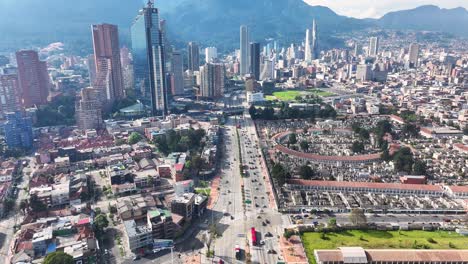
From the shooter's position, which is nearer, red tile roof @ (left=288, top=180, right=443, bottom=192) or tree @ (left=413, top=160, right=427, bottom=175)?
red tile roof @ (left=288, top=180, right=443, bottom=192)

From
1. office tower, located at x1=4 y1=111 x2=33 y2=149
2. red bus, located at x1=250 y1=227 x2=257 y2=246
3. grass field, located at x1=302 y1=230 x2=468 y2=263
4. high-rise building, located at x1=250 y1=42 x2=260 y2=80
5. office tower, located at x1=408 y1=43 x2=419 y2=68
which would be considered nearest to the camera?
grass field, located at x1=302 y1=230 x2=468 y2=263

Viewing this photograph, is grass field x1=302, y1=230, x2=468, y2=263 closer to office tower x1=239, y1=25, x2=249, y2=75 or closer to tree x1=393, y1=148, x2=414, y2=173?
tree x1=393, y1=148, x2=414, y2=173

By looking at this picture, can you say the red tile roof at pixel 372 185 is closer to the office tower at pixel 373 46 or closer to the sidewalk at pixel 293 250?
the sidewalk at pixel 293 250

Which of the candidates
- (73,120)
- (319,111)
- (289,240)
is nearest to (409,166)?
(289,240)

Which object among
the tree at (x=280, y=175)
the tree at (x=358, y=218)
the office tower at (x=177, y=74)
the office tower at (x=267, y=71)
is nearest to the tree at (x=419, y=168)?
the tree at (x=358, y=218)

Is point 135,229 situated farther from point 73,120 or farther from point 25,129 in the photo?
point 73,120

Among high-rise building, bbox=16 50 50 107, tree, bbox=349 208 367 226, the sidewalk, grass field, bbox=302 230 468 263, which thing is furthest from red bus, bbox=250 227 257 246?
high-rise building, bbox=16 50 50 107
